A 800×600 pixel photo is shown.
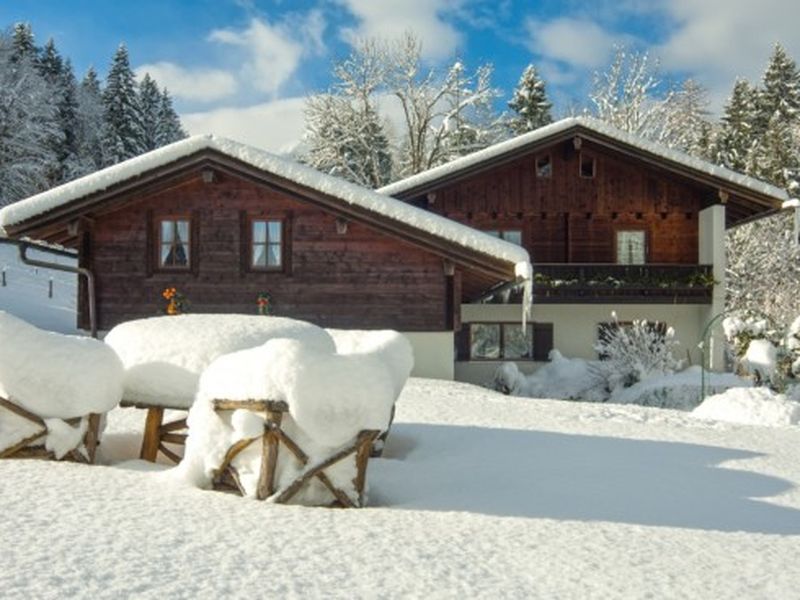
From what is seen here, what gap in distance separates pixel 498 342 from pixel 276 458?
58.7 feet

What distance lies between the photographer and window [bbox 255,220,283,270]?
54.5 ft

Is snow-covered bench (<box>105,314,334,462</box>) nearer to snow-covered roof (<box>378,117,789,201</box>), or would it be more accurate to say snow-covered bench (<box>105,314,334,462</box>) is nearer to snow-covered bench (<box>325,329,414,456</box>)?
snow-covered bench (<box>325,329,414,456</box>)

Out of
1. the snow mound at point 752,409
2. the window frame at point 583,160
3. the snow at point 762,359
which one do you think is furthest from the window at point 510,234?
the snow mound at point 752,409

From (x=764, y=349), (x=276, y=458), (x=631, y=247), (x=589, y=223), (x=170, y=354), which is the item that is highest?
(x=589, y=223)

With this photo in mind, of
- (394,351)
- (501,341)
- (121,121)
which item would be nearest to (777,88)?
(501,341)

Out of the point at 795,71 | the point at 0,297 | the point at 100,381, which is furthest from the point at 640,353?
the point at 795,71

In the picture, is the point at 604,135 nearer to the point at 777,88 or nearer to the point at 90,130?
the point at 777,88

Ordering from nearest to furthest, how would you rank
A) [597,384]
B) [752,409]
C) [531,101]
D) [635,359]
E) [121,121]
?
[752,409]
[635,359]
[597,384]
[531,101]
[121,121]

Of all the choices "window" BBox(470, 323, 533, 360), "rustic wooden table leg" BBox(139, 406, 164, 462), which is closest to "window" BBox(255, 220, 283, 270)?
"window" BBox(470, 323, 533, 360)

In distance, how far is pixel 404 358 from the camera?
8289 millimetres

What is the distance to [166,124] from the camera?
62094 millimetres

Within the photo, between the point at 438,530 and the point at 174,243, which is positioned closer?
the point at 438,530

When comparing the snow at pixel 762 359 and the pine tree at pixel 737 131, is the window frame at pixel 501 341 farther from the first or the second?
the pine tree at pixel 737 131

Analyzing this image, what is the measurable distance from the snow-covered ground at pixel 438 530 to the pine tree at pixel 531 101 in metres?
41.1
